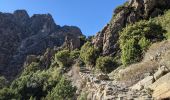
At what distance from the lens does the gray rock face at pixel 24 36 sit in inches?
4177

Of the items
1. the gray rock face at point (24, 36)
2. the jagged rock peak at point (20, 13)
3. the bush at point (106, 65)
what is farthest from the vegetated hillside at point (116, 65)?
the jagged rock peak at point (20, 13)

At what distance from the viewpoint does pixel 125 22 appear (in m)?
59.3

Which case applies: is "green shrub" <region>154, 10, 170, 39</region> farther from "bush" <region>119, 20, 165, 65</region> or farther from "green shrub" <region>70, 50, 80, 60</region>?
"green shrub" <region>70, 50, 80, 60</region>

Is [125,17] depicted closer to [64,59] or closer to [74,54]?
[74,54]

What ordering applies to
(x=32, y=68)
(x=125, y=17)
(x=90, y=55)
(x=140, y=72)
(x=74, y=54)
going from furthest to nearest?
(x=32, y=68) → (x=74, y=54) → (x=125, y=17) → (x=90, y=55) → (x=140, y=72)

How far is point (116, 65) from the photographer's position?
4772 cm

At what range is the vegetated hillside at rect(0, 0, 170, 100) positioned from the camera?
20625 mm

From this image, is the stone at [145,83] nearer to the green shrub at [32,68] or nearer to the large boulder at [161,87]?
the large boulder at [161,87]

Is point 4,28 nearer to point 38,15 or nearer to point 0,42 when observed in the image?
point 0,42

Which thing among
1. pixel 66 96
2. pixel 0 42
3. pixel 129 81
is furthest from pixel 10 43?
pixel 129 81

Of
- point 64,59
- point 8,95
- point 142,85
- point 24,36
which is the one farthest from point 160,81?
point 24,36

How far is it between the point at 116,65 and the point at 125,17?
47.2ft

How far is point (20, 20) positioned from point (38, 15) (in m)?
7.35

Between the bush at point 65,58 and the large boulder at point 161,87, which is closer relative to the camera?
the large boulder at point 161,87
